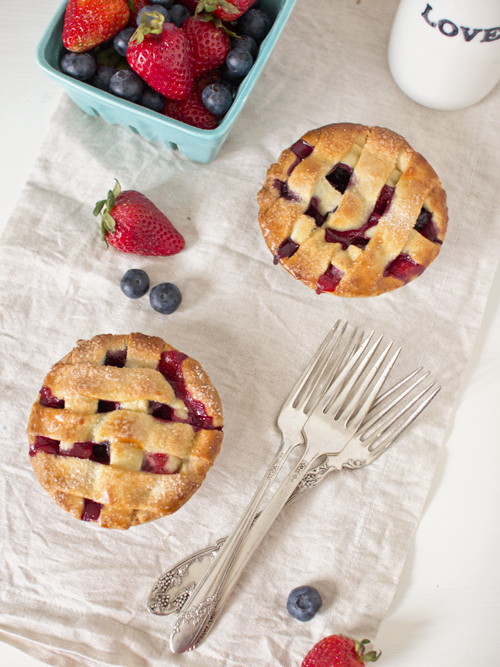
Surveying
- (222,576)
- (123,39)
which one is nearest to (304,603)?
(222,576)

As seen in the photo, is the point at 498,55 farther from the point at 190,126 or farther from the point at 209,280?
the point at 209,280

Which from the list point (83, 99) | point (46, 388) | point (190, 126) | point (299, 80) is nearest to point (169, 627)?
point (46, 388)

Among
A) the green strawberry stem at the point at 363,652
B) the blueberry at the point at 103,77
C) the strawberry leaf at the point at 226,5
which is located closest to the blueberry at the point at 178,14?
the strawberry leaf at the point at 226,5

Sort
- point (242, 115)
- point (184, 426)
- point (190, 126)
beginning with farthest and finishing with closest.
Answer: point (242, 115)
point (190, 126)
point (184, 426)

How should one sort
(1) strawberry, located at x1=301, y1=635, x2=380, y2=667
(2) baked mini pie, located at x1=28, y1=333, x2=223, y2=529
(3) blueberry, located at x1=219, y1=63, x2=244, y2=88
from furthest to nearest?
(3) blueberry, located at x1=219, y1=63, x2=244, y2=88 < (1) strawberry, located at x1=301, y1=635, x2=380, y2=667 < (2) baked mini pie, located at x1=28, y1=333, x2=223, y2=529

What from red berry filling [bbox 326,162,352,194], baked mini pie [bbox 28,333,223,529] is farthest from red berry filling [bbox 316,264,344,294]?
baked mini pie [bbox 28,333,223,529]

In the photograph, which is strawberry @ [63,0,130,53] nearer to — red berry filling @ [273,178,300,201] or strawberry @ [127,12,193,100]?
strawberry @ [127,12,193,100]
